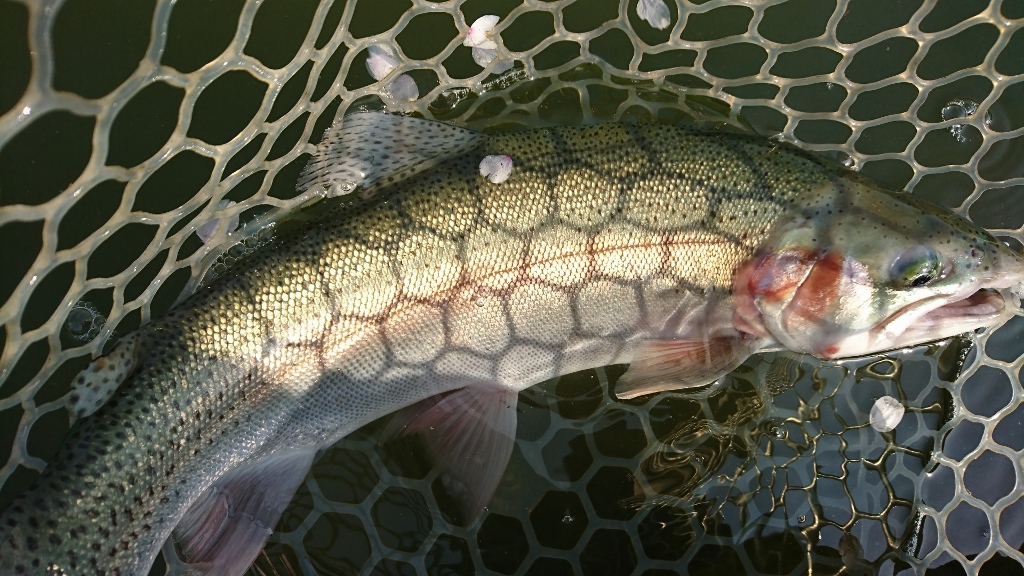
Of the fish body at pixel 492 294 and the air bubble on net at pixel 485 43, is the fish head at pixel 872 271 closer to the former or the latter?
the fish body at pixel 492 294

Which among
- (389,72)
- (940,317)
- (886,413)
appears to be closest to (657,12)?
(389,72)

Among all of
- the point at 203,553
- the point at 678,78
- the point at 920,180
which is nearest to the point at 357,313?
the point at 203,553

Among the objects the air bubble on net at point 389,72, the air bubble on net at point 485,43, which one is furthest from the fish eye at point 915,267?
the air bubble on net at point 389,72

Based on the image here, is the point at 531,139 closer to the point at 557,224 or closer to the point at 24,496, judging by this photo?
the point at 557,224

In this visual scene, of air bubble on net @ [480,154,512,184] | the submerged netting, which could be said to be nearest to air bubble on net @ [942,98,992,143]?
the submerged netting

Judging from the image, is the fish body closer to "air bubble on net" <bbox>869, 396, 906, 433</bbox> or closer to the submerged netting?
the submerged netting

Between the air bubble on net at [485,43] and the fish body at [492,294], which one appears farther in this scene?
the air bubble on net at [485,43]

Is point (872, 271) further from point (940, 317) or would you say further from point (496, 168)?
point (496, 168)
